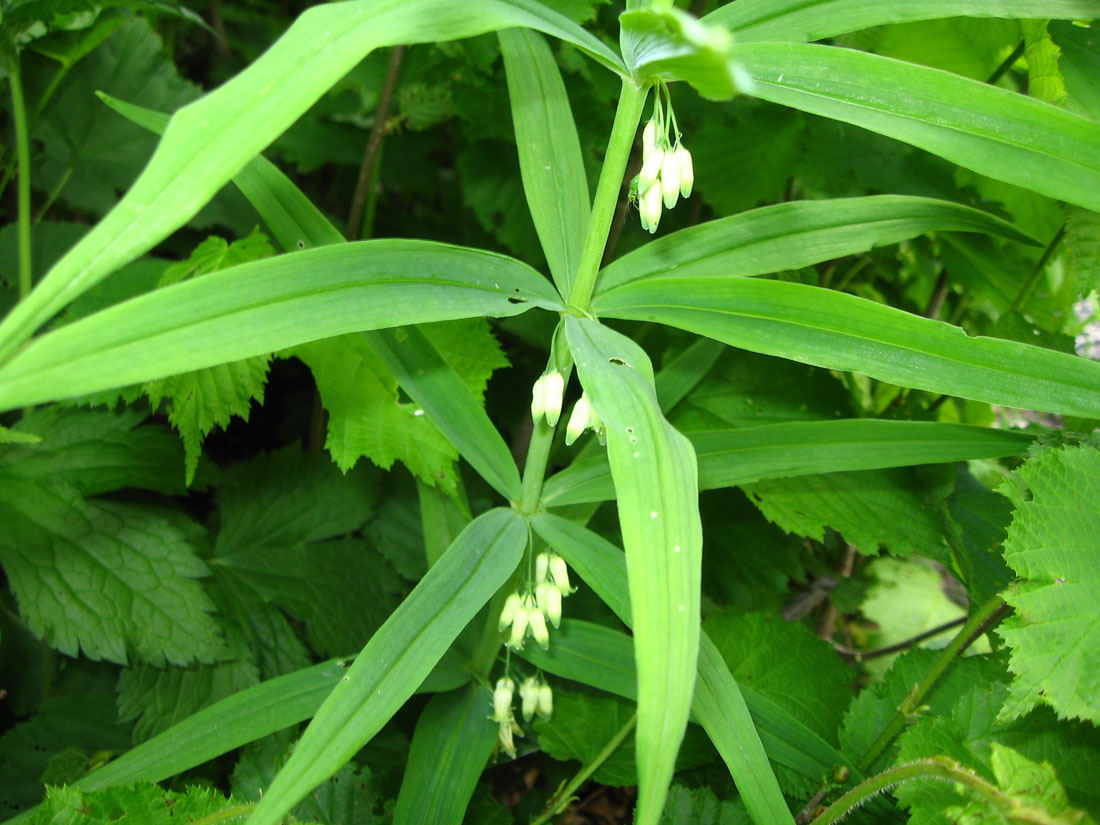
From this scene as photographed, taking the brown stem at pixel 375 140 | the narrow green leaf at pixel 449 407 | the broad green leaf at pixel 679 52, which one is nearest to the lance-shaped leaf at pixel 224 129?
the broad green leaf at pixel 679 52

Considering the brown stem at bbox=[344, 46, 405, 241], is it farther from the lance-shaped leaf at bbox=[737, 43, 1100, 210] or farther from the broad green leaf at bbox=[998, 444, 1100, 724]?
the broad green leaf at bbox=[998, 444, 1100, 724]

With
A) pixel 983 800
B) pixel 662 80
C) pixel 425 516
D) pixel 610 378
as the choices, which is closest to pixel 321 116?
pixel 425 516

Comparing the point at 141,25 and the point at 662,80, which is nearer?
the point at 662,80

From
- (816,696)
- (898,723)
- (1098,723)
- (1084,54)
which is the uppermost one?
(1084,54)

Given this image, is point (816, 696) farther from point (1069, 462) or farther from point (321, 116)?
point (321, 116)

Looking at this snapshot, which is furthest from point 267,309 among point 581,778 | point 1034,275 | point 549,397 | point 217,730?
point 1034,275

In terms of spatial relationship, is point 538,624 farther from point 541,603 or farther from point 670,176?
point 670,176

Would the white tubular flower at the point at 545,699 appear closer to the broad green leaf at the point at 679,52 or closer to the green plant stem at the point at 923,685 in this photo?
the green plant stem at the point at 923,685
